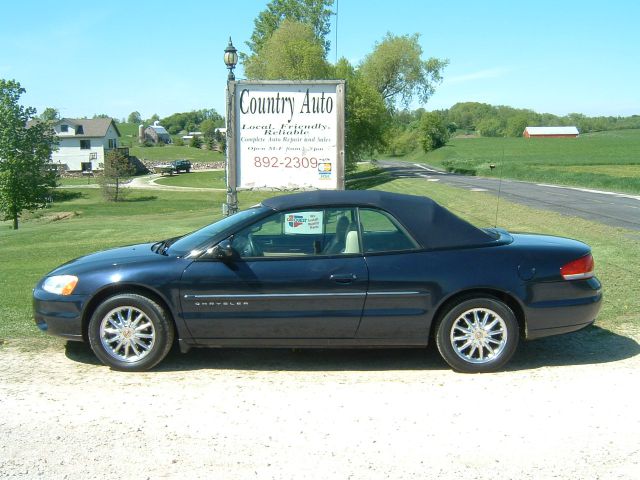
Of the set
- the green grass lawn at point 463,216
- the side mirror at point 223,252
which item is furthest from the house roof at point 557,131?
the side mirror at point 223,252

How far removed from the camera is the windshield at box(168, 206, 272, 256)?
5.42 meters

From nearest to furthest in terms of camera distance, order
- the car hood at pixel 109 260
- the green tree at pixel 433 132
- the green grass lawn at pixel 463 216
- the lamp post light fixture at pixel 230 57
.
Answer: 1. the car hood at pixel 109 260
2. the green grass lawn at pixel 463 216
3. the lamp post light fixture at pixel 230 57
4. the green tree at pixel 433 132

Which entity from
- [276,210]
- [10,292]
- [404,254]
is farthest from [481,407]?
[10,292]

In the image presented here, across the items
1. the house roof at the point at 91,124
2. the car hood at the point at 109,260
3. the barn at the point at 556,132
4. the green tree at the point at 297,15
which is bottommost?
the car hood at the point at 109,260

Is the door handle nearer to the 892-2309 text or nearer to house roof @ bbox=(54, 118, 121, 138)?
the 892-2309 text

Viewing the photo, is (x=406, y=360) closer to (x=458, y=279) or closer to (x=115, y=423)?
(x=458, y=279)

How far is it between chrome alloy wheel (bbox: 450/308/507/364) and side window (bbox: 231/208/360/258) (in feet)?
3.34

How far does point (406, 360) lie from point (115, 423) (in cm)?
247

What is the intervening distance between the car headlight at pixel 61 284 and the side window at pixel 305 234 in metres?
1.34

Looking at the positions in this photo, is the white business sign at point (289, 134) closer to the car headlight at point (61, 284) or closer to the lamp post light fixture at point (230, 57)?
the lamp post light fixture at point (230, 57)

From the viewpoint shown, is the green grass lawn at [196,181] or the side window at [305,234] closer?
the side window at [305,234]

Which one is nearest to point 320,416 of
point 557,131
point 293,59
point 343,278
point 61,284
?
point 343,278

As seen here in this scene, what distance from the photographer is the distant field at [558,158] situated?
3959 cm

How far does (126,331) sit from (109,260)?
641 millimetres
